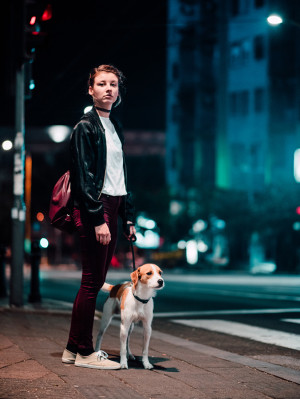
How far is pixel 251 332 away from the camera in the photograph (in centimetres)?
1033

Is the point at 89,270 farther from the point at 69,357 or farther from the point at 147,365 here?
the point at 147,365

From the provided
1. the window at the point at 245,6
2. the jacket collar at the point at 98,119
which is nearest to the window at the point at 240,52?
the window at the point at 245,6

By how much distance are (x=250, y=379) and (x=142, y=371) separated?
78 centimetres

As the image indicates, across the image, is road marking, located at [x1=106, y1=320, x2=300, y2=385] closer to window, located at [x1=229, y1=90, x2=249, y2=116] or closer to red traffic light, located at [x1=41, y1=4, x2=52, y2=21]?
red traffic light, located at [x1=41, y1=4, x2=52, y2=21]

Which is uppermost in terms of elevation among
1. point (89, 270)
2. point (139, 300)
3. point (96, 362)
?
point (89, 270)

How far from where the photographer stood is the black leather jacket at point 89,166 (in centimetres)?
627

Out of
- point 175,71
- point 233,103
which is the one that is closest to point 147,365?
point 233,103

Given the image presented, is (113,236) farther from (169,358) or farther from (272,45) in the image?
(272,45)

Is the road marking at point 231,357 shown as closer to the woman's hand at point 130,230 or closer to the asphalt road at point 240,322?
the asphalt road at point 240,322

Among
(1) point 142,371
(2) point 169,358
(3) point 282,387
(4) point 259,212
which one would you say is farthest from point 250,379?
(4) point 259,212

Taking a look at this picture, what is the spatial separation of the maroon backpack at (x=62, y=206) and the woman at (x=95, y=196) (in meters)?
0.06

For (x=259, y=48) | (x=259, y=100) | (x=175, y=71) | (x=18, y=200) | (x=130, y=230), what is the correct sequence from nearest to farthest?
1. (x=130, y=230)
2. (x=18, y=200)
3. (x=259, y=48)
4. (x=259, y=100)
5. (x=175, y=71)

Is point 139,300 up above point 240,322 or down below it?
above

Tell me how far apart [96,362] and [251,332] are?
164 inches
